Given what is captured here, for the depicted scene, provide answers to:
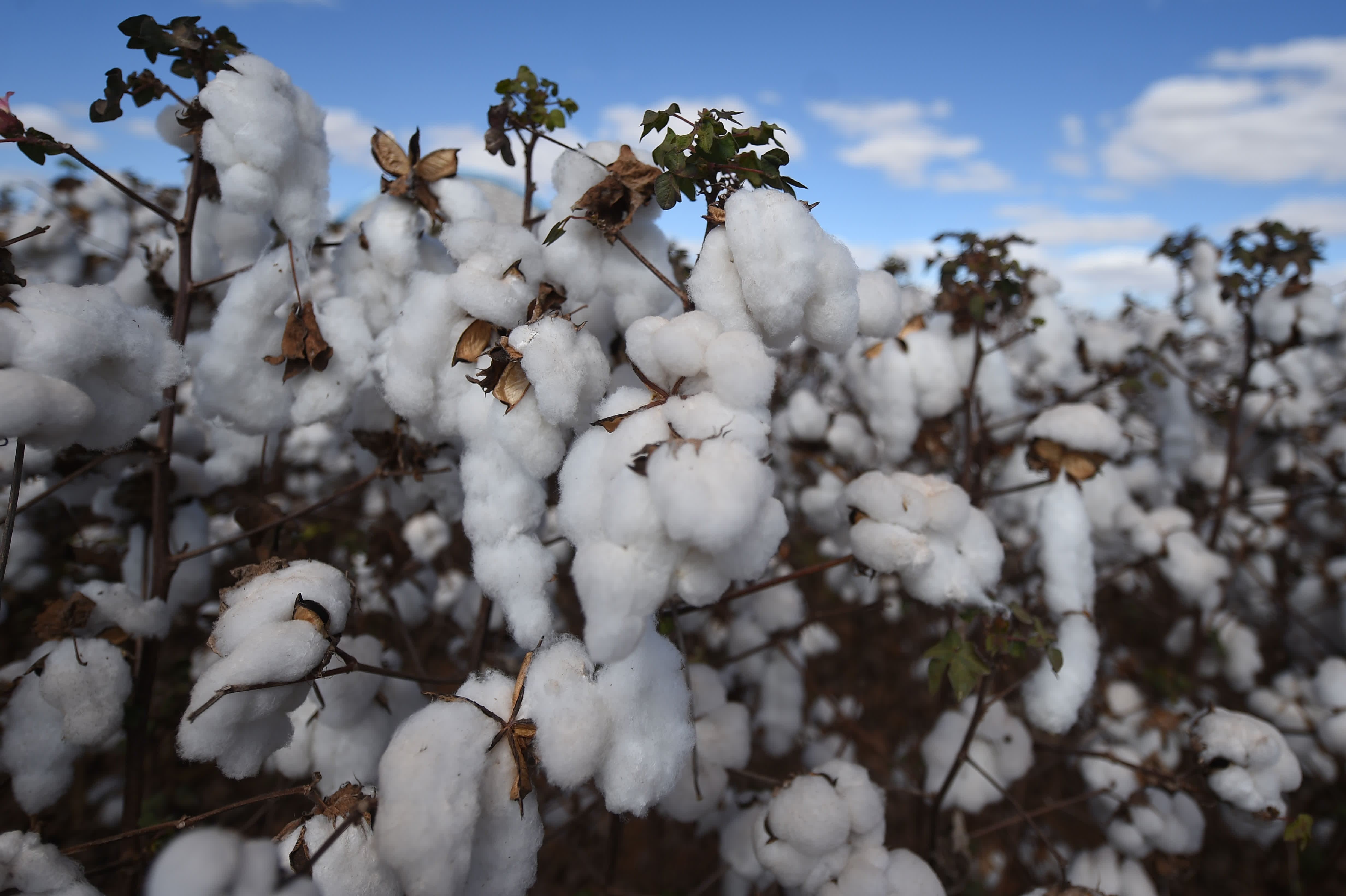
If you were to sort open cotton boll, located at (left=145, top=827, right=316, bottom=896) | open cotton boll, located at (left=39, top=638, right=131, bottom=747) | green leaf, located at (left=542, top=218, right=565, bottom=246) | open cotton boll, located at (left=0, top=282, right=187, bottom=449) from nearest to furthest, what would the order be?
open cotton boll, located at (left=145, top=827, right=316, bottom=896), open cotton boll, located at (left=0, top=282, right=187, bottom=449), green leaf, located at (left=542, top=218, right=565, bottom=246), open cotton boll, located at (left=39, top=638, right=131, bottom=747)

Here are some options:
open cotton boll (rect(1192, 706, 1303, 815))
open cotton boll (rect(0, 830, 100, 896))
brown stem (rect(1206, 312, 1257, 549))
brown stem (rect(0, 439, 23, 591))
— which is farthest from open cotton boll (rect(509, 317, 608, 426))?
brown stem (rect(1206, 312, 1257, 549))

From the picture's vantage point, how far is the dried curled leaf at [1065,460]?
1.62 m

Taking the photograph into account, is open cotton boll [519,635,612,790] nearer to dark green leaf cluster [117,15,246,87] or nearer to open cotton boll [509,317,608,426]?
open cotton boll [509,317,608,426]

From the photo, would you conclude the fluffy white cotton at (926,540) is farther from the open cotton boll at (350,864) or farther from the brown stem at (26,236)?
the brown stem at (26,236)

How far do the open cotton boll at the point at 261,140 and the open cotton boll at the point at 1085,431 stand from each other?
5.17ft

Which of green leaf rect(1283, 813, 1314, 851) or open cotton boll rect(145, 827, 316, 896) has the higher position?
open cotton boll rect(145, 827, 316, 896)

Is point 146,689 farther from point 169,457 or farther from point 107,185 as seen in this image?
point 107,185

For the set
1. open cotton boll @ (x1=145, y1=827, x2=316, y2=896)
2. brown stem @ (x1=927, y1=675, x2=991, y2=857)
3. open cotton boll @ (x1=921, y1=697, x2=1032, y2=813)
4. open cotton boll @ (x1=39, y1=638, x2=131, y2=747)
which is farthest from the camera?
open cotton boll @ (x1=921, y1=697, x2=1032, y2=813)

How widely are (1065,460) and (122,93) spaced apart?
1.95 meters

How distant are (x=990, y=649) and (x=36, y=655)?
5.34ft

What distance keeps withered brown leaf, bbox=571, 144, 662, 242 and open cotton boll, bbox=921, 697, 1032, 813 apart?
55.0 inches

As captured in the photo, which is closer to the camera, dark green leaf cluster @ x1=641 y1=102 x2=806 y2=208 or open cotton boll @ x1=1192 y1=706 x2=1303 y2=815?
dark green leaf cluster @ x1=641 y1=102 x2=806 y2=208

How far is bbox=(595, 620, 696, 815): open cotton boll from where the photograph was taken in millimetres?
894

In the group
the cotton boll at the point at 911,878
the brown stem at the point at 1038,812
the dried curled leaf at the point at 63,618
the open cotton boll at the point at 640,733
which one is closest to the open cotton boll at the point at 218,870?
Answer: the open cotton boll at the point at 640,733
